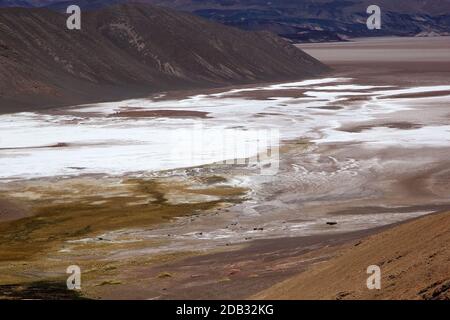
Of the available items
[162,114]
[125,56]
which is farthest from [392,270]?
[125,56]

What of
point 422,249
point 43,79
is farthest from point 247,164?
point 43,79

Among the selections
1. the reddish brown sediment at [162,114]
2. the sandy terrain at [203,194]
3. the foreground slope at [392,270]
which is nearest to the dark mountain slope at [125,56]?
the reddish brown sediment at [162,114]

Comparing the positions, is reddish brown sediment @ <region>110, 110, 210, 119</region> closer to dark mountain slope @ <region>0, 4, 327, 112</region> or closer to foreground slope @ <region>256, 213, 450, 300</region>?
dark mountain slope @ <region>0, 4, 327, 112</region>

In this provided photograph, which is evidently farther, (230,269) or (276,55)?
(276,55)

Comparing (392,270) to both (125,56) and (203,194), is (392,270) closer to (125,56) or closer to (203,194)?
(203,194)

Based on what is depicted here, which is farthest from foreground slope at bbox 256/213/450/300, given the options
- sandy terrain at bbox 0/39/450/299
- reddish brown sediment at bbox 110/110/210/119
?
reddish brown sediment at bbox 110/110/210/119

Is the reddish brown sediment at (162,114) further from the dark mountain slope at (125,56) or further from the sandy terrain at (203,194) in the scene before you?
the dark mountain slope at (125,56)

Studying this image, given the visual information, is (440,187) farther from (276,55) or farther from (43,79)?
(276,55)
